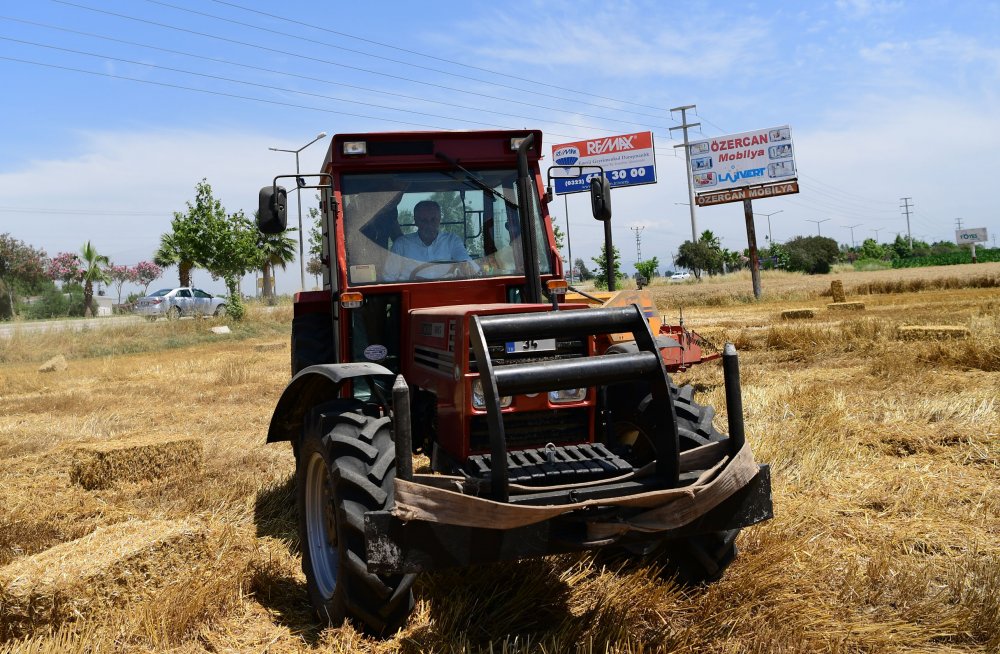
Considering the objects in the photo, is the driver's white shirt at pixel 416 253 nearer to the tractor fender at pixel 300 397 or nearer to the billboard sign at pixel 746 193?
the tractor fender at pixel 300 397

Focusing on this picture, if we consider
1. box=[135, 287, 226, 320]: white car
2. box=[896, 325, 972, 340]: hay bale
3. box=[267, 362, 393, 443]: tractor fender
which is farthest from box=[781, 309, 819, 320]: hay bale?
box=[135, 287, 226, 320]: white car

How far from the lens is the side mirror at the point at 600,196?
215 inches

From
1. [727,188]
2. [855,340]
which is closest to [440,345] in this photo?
[855,340]

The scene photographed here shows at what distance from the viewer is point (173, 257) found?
4016 cm

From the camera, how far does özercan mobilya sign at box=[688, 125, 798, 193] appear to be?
31453 millimetres

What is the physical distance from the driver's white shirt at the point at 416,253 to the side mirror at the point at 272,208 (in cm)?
73

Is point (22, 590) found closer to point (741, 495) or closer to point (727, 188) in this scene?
A: point (741, 495)

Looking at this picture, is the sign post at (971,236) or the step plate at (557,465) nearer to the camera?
the step plate at (557,465)

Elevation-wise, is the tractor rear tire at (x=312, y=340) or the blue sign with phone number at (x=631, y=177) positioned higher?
the blue sign with phone number at (x=631, y=177)

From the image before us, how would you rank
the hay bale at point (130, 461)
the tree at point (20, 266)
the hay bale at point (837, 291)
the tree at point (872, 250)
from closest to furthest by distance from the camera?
1. the hay bale at point (130, 461)
2. the hay bale at point (837, 291)
3. the tree at point (20, 266)
4. the tree at point (872, 250)

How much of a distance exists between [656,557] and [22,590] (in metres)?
2.90

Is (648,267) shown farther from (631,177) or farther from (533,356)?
(533,356)

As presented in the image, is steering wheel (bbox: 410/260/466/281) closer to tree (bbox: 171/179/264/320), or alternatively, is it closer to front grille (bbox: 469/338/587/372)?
front grille (bbox: 469/338/587/372)

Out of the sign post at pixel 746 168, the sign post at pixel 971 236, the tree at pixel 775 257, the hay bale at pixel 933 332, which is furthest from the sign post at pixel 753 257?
the sign post at pixel 971 236
